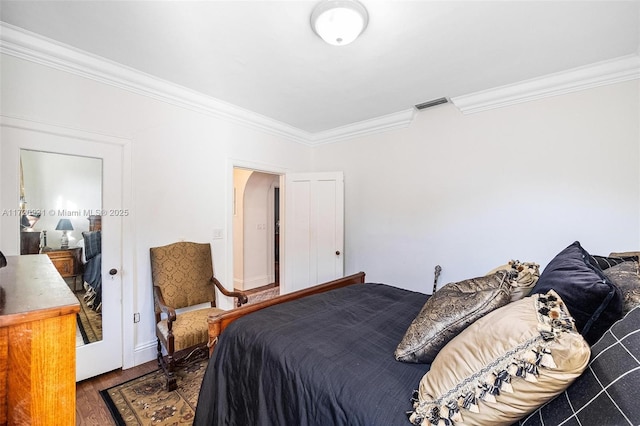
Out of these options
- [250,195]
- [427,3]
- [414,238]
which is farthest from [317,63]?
[250,195]

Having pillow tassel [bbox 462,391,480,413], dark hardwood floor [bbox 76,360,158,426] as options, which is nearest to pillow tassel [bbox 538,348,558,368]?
pillow tassel [bbox 462,391,480,413]

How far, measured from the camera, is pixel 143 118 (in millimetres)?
2562

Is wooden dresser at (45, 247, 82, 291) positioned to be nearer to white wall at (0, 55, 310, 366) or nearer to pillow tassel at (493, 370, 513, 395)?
white wall at (0, 55, 310, 366)

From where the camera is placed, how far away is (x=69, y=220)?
2.21 metres

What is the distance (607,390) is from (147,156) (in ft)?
10.3

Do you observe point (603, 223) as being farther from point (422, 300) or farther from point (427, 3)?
point (427, 3)

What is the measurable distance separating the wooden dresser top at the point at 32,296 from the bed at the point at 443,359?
89 cm

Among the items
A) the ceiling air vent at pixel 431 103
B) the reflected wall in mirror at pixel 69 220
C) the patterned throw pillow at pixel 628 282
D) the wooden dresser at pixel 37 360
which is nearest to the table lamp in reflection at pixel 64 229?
the reflected wall in mirror at pixel 69 220

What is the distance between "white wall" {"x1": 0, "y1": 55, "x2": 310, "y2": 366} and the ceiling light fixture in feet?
5.71

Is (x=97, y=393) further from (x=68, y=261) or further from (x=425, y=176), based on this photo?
(x=425, y=176)

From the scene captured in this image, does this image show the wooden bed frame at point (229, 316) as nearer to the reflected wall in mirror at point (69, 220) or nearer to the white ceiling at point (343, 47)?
the reflected wall in mirror at point (69, 220)

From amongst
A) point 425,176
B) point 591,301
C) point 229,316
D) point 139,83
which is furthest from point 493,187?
point 139,83

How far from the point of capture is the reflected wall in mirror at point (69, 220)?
6.69 ft

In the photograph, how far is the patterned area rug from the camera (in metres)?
1.87
